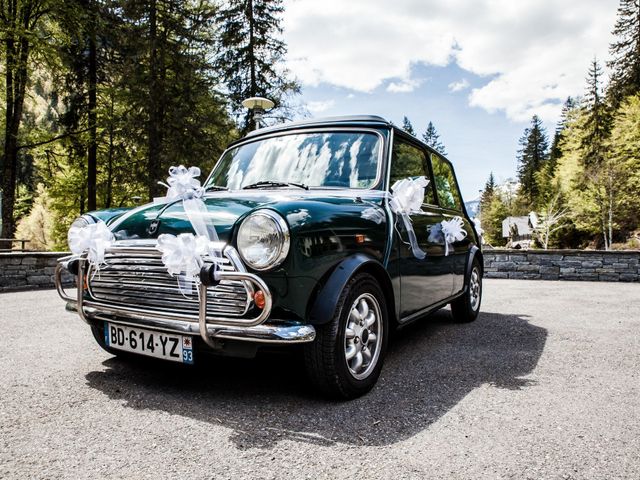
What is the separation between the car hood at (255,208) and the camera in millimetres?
2434

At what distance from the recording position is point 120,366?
327 cm

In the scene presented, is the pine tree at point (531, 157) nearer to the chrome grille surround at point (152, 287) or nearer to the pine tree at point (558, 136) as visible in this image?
the pine tree at point (558, 136)

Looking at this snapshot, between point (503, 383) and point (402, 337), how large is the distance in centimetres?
150

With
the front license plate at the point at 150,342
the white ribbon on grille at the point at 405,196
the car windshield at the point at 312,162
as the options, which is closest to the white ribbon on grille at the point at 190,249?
the front license plate at the point at 150,342

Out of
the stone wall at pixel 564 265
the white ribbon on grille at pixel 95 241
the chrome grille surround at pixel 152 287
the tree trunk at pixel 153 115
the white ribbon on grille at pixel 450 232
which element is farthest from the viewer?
the tree trunk at pixel 153 115

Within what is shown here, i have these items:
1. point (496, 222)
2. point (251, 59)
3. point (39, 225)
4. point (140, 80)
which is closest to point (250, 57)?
point (251, 59)

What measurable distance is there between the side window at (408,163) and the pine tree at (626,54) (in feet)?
126

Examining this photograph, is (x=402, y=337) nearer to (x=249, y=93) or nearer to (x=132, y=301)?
(x=132, y=301)

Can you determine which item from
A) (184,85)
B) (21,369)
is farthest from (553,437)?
(184,85)

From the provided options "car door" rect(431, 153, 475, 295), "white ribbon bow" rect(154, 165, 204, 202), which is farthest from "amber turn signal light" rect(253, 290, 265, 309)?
"car door" rect(431, 153, 475, 295)

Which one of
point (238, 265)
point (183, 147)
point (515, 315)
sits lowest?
point (515, 315)

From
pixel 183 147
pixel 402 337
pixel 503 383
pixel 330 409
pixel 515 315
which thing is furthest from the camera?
pixel 183 147

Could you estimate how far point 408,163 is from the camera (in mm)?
3791

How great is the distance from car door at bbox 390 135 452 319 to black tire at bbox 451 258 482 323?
86 centimetres
